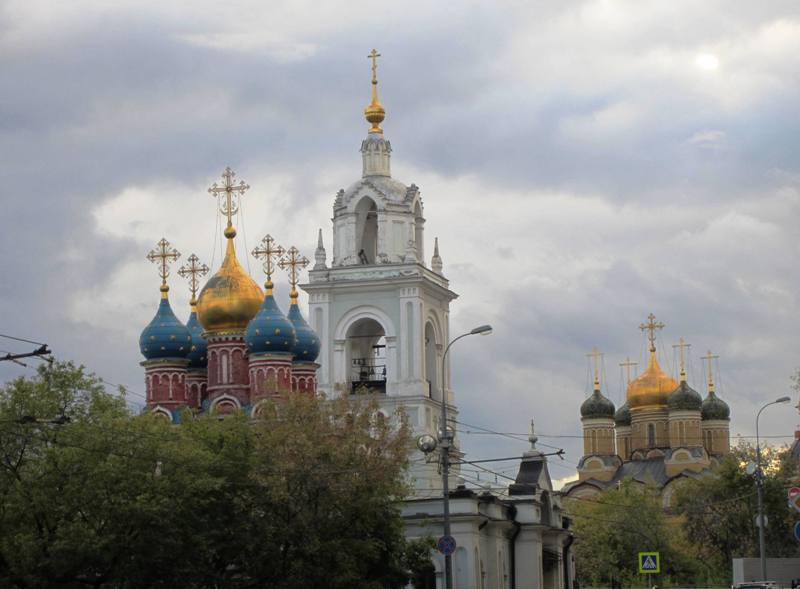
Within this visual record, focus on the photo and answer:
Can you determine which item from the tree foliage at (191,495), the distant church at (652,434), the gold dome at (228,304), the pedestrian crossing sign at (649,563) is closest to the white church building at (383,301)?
the gold dome at (228,304)

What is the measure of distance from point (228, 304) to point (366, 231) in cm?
875

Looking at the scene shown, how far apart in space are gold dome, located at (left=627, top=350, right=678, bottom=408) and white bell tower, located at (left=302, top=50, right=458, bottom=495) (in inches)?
2018

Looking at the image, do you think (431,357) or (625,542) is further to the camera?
(625,542)

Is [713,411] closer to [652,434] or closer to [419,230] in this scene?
[652,434]

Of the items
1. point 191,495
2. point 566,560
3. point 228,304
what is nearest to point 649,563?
point 191,495

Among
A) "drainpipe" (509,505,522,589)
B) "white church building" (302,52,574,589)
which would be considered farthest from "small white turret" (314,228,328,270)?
"drainpipe" (509,505,522,589)

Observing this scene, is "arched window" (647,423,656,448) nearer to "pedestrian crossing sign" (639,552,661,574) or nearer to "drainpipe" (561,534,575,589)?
"drainpipe" (561,534,575,589)

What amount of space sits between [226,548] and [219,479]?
2093mm

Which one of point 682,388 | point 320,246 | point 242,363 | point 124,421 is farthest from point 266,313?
point 682,388

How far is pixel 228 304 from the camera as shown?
247 ft

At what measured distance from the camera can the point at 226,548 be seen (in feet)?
159

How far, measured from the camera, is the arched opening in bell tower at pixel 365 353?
79375 millimetres

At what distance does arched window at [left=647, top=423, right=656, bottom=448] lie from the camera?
426 feet

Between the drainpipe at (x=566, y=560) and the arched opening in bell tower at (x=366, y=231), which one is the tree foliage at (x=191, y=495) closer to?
the drainpipe at (x=566, y=560)
